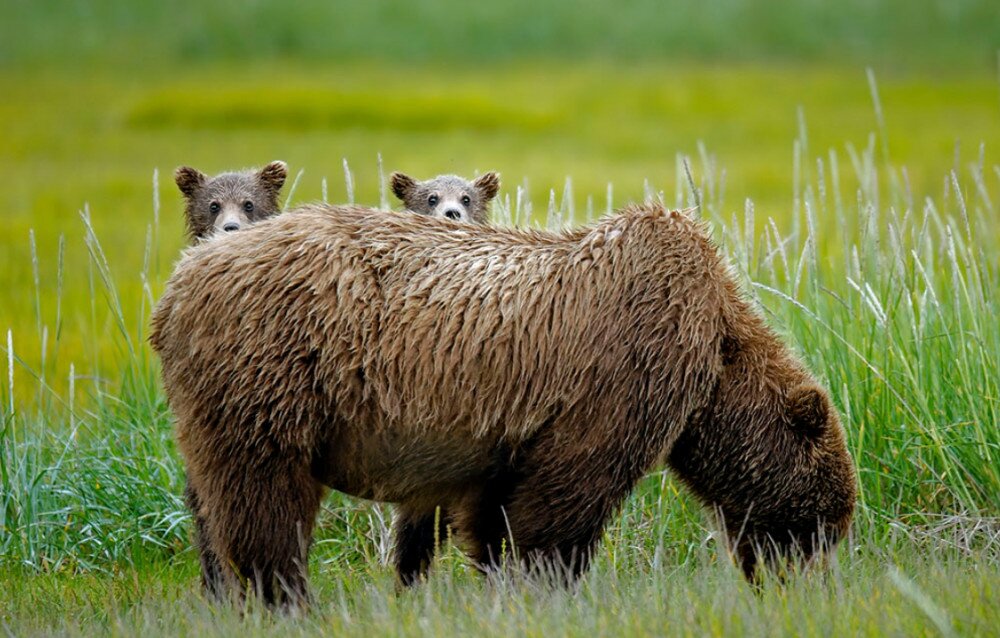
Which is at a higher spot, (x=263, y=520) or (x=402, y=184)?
(x=402, y=184)

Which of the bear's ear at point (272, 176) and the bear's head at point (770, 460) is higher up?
the bear's ear at point (272, 176)

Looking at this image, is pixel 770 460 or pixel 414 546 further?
pixel 414 546

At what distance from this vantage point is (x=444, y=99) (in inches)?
1358

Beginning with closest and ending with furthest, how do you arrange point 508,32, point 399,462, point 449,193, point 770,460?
1. point 399,462
2. point 770,460
3. point 449,193
4. point 508,32

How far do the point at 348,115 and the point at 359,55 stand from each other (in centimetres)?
878

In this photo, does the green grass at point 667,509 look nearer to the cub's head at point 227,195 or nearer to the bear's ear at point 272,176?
the cub's head at point 227,195

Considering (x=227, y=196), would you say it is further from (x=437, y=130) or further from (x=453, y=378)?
(x=437, y=130)

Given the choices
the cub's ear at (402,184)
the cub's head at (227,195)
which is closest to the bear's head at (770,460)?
the cub's head at (227,195)

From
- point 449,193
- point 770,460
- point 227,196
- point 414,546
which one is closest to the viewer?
point 770,460

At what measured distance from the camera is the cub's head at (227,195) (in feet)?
24.3

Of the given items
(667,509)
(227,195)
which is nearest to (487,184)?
(227,195)

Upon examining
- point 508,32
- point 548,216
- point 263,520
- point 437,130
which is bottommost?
point 263,520

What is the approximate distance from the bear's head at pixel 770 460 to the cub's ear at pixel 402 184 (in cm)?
293

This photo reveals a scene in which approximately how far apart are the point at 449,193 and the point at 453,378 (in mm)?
2558
